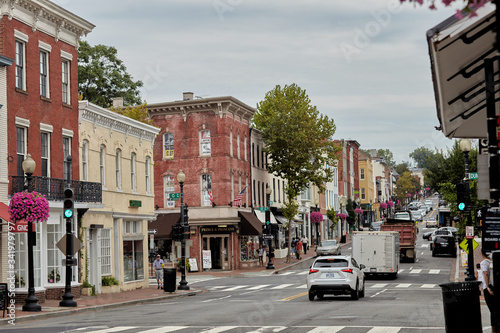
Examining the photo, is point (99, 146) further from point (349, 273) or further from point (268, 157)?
point (268, 157)

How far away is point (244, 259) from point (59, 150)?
92.6 ft

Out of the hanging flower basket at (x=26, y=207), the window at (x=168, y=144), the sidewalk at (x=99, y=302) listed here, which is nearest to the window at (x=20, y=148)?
the hanging flower basket at (x=26, y=207)

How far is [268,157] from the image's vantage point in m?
66.1

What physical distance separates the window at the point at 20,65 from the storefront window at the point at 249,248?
30.5 metres

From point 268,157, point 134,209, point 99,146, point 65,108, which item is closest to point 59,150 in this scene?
point 65,108

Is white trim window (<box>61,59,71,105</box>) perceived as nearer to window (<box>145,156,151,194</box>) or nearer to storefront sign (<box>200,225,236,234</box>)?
window (<box>145,156,151,194</box>)

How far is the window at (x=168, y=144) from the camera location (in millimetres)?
56469

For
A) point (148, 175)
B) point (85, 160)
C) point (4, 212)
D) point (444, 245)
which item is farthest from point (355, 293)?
point (444, 245)

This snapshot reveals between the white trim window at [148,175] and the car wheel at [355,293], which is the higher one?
the white trim window at [148,175]

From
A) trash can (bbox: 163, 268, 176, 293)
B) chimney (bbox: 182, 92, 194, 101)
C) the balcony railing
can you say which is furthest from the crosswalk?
chimney (bbox: 182, 92, 194, 101)

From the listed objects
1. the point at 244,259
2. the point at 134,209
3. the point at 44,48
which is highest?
the point at 44,48

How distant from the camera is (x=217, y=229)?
5456 centimetres

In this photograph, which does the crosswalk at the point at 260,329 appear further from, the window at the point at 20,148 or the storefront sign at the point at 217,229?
the storefront sign at the point at 217,229

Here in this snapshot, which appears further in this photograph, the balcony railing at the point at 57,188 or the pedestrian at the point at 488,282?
the balcony railing at the point at 57,188
